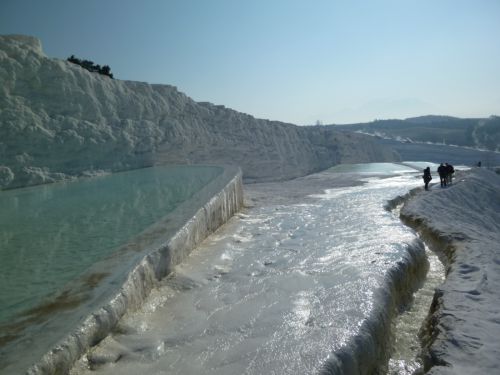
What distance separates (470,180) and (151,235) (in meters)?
13.2

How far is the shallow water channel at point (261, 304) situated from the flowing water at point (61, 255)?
1.25ft

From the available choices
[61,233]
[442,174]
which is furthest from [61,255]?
[442,174]

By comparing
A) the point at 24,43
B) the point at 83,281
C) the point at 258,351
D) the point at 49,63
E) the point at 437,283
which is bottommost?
the point at 437,283

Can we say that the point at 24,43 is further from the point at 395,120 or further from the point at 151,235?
the point at 395,120

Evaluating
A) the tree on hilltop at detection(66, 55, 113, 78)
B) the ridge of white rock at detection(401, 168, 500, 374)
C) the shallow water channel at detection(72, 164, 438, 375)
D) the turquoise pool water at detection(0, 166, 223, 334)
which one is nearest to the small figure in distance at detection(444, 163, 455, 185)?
the ridge of white rock at detection(401, 168, 500, 374)

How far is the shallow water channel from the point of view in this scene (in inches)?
117

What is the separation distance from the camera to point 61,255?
4641mm

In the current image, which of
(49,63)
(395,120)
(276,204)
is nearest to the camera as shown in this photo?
(276,204)

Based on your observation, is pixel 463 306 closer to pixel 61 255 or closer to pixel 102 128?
pixel 61 255

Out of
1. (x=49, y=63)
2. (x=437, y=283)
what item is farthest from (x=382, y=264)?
(x=49, y=63)

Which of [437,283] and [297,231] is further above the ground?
[297,231]

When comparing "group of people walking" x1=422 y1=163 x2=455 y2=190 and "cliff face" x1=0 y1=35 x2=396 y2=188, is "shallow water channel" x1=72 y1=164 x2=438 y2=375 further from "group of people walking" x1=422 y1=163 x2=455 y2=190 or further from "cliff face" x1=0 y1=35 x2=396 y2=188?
"cliff face" x1=0 y1=35 x2=396 y2=188

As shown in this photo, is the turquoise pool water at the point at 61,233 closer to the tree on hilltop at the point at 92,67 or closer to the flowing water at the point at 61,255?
the flowing water at the point at 61,255

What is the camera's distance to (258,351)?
3113 millimetres
